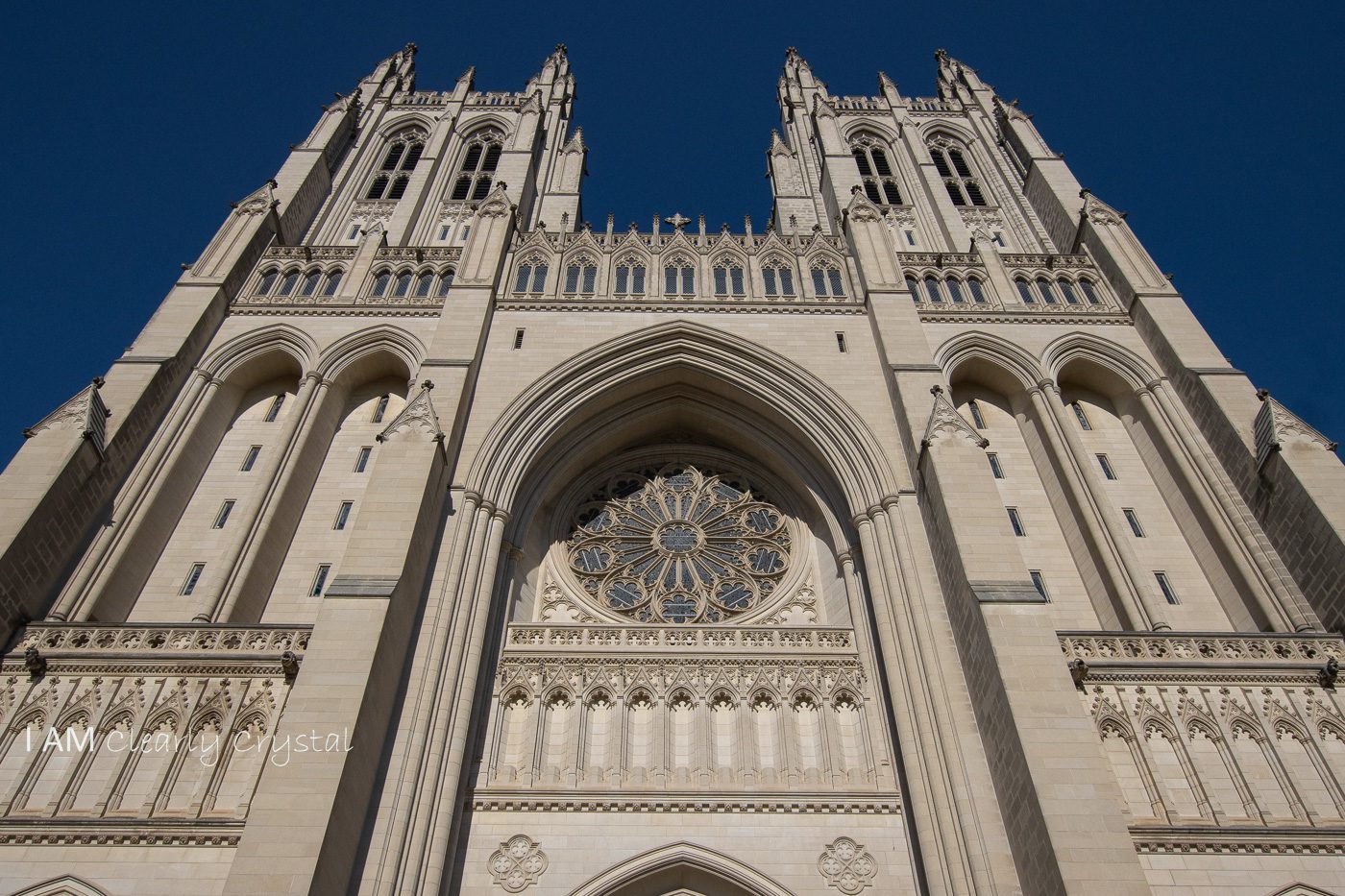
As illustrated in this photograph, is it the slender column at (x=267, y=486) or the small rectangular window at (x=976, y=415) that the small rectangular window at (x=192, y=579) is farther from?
the small rectangular window at (x=976, y=415)

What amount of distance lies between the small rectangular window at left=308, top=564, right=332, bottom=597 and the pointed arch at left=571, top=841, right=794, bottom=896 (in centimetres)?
602

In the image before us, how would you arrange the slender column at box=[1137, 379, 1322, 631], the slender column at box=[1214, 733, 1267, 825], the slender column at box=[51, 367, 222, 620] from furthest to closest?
the slender column at box=[1137, 379, 1322, 631] → the slender column at box=[51, 367, 222, 620] → the slender column at box=[1214, 733, 1267, 825]

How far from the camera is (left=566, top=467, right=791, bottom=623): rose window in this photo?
50.4 ft

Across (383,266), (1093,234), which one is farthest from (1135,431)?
(383,266)

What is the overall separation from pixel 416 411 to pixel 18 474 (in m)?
5.35

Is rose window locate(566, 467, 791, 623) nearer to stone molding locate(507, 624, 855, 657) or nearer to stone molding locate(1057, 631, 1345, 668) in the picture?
stone molding locate(507, 624, 855, 657)

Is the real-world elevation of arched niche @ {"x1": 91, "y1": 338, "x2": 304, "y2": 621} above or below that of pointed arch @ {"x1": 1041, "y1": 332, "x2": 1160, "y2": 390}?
below

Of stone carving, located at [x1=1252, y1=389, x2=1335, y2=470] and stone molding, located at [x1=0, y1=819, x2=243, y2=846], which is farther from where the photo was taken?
stone carving, located at [x1=1252, y1=389, x2=1335, y2=470]

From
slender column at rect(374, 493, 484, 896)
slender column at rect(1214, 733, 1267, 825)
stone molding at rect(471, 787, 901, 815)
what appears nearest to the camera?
slender column at rect(374, 493, 484, 896)

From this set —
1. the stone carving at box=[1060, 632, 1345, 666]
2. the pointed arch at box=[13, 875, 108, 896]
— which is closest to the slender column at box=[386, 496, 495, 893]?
the pointed arch at box=[13, 875, 108, 896]

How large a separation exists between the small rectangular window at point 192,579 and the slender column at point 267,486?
0.38 m

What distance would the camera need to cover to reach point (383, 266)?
1966cm

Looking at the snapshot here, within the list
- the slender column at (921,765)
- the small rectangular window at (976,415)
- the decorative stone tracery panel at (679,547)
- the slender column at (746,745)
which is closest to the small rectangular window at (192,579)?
the decorative stone tracery panel at (679,547)

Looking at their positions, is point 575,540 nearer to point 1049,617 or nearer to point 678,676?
point 678,676
